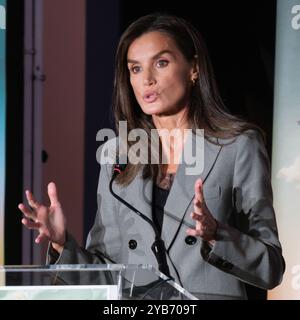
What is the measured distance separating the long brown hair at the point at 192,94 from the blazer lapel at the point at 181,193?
8cm

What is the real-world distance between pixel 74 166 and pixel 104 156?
152 mm

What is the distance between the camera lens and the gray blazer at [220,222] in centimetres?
211

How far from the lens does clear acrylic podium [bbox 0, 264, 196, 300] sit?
139 cm

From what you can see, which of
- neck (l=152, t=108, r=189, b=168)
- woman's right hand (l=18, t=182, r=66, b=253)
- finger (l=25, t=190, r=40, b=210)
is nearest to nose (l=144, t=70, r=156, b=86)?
neck (l=152, t=108, r=189, b=168)

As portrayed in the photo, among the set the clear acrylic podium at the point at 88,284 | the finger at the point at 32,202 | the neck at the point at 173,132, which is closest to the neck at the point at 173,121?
the neck at the point at 173,132

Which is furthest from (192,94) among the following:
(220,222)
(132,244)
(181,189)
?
(132,244)

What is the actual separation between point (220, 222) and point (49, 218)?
634mm

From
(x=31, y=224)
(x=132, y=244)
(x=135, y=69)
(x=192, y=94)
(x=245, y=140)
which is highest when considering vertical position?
(x=135, y=69)

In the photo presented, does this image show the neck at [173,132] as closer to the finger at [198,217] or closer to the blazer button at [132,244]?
the blazer button at [132,244]

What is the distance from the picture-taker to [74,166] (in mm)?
2510

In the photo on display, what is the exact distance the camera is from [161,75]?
7.64 ft

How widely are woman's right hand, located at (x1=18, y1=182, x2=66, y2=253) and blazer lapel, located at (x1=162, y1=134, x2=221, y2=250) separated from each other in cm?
41

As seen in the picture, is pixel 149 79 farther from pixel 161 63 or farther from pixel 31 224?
pixel 31 224
